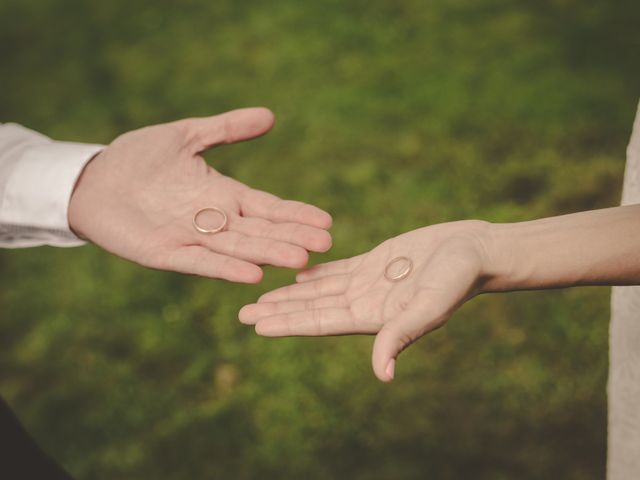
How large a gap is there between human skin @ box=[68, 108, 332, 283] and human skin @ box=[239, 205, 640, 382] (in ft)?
0.67

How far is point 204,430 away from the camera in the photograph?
376 cm

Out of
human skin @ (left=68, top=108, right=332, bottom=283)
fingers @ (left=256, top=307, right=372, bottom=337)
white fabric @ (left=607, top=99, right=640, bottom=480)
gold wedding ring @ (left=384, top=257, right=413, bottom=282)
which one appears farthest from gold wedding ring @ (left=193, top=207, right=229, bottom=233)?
white fabric @ (left=607, top=99, right=640, bottom=480)

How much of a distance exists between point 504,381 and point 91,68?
5508mm

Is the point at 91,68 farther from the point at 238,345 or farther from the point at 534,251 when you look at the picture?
the point at 534,251

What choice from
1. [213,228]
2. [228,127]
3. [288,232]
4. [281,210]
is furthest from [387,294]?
[228,127]

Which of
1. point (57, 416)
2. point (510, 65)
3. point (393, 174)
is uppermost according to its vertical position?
point (510, 65)

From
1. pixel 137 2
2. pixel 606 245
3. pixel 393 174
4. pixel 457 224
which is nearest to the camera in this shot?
pixel 606 245

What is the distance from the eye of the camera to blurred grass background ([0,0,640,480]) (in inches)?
142

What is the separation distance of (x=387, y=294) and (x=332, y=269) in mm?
339

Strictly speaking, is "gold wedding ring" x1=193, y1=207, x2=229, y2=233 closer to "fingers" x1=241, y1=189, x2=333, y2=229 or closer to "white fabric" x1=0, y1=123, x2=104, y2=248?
"fingers" x1=241, y1=189, x2=333, y2=229

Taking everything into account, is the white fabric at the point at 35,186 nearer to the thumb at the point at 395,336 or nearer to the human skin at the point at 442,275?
the human skin at the point at 442,275

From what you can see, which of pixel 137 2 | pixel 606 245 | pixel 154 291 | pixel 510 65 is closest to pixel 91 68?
pixel 137 2

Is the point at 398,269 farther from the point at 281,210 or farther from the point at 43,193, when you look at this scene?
the point at 43,193

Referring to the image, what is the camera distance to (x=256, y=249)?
8.57ft
